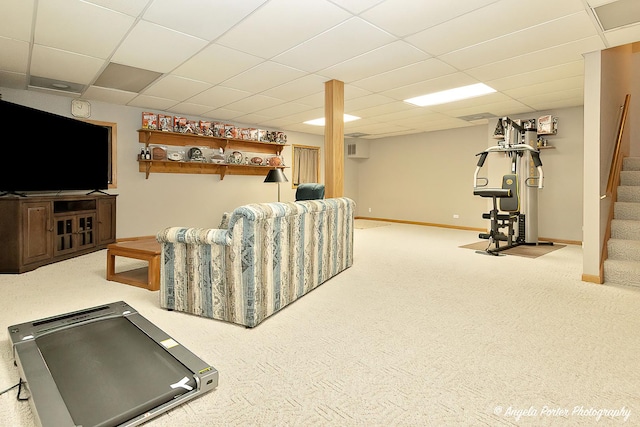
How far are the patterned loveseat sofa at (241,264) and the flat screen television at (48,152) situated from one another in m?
3.02

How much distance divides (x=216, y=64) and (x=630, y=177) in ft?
19.0

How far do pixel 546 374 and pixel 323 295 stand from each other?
1.83m

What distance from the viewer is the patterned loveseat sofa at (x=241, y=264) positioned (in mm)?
2443

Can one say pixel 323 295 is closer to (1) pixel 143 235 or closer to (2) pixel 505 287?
(2) pixel 505 287

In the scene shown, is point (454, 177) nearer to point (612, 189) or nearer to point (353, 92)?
point (612, 189)

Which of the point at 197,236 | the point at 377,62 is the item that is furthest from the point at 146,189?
the point at 377,62

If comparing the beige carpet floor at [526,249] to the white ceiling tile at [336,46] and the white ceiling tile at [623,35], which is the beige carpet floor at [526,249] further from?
the white ceiling tile at [336,46]

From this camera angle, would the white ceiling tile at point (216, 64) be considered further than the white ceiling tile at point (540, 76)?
No

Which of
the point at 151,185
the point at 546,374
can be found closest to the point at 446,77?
the point at 546,374

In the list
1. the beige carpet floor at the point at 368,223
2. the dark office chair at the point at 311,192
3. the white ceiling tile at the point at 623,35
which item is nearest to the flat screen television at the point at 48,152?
the dark office chair at the point at 311,192

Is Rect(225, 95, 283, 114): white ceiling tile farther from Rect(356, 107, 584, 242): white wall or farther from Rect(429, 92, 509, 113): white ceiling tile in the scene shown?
Rect(356, 107, 584, 242): white wall

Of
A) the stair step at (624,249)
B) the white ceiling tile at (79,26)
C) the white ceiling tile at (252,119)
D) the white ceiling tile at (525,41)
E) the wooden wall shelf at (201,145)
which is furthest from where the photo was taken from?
the white ceiling tile at (252,119)

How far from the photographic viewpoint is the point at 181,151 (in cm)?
679

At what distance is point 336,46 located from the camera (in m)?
3.52
